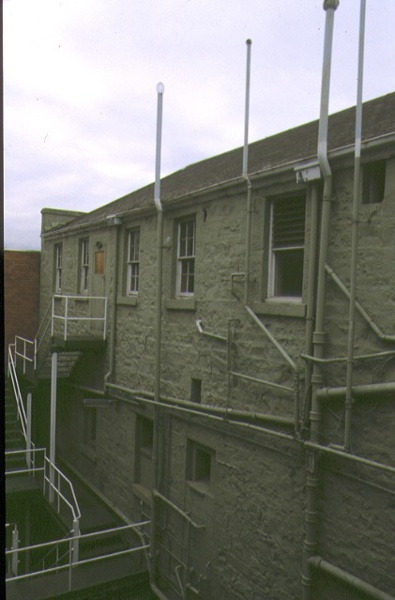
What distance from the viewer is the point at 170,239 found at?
34.4ft

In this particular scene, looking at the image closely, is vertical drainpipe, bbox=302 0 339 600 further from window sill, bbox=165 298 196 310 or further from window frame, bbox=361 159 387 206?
window sill, bbox=165 298 196 310

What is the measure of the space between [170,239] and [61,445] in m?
8.99

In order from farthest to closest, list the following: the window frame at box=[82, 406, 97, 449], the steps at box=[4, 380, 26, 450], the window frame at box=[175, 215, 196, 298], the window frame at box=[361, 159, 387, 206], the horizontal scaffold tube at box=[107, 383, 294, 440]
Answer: the window frame at box=[82, 406, 97, 449] < the steps at box=[4, 380, 26, 450] < the window frame at box=[175, 215, 196, 298] < the horizontal scaffold tube at box=[107, 383, 294, 440] < the window frame at box=[361, 159, 387, 206]

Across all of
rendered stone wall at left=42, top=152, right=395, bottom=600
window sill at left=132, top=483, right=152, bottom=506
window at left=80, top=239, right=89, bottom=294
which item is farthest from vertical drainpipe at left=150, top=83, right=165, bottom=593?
window at left=80, top=239, right=89, bottom=294

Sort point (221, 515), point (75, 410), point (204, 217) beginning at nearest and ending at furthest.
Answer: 1. point (221, 515)
2. point (204, 217)
3. point (75, 410)

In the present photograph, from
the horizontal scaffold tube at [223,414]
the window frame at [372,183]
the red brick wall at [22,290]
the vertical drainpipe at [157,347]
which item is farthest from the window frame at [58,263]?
the window frame at [372,183]

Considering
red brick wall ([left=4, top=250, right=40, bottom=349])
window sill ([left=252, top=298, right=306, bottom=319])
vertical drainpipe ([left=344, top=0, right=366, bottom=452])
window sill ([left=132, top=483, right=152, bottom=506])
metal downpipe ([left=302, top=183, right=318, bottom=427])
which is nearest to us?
vertical drainpipe ([left=344, top=0, right=366, bottom=452])

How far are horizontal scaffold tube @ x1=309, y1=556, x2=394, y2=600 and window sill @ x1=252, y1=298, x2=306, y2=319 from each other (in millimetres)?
3244

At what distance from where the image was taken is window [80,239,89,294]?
15.2m

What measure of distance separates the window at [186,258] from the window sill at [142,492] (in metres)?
4.34

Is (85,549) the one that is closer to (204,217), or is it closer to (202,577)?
(202,577)

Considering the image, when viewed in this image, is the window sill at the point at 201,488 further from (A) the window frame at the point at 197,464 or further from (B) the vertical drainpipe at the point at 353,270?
(B) the vertical drainpipe at the point at 353,270

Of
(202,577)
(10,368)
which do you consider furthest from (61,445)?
(202,577)

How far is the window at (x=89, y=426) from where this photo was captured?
1447 centimetres
